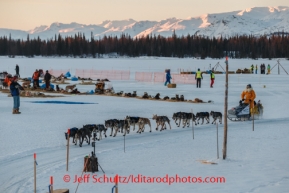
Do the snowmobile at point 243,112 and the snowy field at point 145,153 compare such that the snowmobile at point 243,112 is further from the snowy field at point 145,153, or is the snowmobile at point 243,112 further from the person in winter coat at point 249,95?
the snowy field at point 145,153

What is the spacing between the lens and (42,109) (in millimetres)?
22703

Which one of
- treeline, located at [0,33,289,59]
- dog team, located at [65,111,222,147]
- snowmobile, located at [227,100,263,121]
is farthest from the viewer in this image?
treeline, located at [0,33,289,59]

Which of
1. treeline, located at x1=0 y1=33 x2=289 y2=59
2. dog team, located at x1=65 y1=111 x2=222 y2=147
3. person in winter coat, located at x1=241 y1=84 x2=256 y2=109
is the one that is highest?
treeline, located at x1=0 y1=33 x2=289 y2=59

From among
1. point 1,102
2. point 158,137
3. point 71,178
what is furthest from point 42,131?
point 1,102

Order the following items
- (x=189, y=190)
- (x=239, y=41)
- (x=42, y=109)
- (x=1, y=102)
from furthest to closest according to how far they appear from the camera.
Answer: (x=239, y=41) → (x=1, y=102) → (x=42, y=109) → (x=189, y=190)

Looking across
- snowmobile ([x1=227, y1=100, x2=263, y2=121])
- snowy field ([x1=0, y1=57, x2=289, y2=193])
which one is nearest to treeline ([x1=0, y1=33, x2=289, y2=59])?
snowmobile ([x1=227, y1=100, x2=263, y2=121])

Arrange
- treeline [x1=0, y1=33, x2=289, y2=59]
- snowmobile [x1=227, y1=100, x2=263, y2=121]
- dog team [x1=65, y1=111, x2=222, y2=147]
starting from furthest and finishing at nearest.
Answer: treeline [x1=0, y1=33, x2=289, y2=59]
snowmobile [x1=227, y1=100, x2=263, y2=121]
dog team [x1=65, y1=111, x2=222, y2=147]

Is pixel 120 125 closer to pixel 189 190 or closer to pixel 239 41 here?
pixel 189 190

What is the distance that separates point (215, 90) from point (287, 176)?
2307cm

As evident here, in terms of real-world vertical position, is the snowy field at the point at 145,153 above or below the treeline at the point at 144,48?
below

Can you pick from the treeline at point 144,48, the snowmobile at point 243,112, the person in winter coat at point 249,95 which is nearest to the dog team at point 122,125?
the snowmobile at point 243,112

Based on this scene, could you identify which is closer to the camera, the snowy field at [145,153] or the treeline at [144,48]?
the snowy field at [145,153]

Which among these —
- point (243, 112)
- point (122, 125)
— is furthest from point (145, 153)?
point (243, 112)

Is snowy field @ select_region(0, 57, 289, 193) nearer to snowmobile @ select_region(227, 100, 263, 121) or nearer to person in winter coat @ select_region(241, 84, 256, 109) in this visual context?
snowmobile @ select_region(227, 100, 263, 121)
